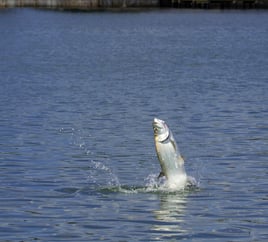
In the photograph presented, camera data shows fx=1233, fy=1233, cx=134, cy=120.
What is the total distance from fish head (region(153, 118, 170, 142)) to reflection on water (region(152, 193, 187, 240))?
A: 1409 millimetres

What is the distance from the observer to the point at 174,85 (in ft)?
176

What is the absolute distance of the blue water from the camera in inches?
872

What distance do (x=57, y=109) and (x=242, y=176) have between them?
1606 cm

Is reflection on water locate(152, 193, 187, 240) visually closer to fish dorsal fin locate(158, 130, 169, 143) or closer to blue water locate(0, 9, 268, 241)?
blue water locate(0, 9, 268, 241)

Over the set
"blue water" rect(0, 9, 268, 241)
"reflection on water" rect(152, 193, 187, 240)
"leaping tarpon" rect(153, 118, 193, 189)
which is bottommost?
"blue water" rect(0, 9, 268, 241)

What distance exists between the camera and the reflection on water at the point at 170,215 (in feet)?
70.1

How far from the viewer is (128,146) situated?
32812 mm

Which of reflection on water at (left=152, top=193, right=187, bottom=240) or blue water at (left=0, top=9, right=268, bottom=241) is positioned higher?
reflection on water at (left=152, top=193, right=187, bottom=240)

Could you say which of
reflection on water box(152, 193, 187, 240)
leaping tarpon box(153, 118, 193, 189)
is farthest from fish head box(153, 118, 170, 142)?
reflection on water box(152, 193, 187, 240)

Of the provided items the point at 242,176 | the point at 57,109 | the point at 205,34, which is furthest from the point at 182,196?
the point at 205,34

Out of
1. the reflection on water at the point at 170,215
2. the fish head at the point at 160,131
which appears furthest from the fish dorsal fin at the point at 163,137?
the reflection on water at the point at 170,215

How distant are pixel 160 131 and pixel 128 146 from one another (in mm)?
10297

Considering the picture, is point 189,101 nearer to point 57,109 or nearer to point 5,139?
point 57,109

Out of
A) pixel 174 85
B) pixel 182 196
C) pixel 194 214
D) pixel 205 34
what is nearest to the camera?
pixel 194 214
